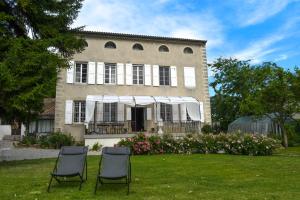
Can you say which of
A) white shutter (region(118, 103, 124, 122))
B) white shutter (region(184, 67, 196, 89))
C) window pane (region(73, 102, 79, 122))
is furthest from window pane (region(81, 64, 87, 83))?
white shutter (region(184, 67, 196, 89))

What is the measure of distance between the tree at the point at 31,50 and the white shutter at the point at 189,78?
12822mm

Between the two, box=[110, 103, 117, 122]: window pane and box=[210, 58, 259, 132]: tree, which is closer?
box=[110, 103, 117, 122]: window pane

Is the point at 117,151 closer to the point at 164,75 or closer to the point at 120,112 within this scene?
the point at 120,112

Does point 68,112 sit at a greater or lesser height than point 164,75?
lesser

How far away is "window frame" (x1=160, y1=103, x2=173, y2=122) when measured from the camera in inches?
982

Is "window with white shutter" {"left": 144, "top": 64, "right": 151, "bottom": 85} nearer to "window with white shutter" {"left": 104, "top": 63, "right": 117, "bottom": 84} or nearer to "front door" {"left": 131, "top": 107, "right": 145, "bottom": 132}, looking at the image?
"front door" {"left": 131, "top": 107, "right": 145, "bottom": 132}

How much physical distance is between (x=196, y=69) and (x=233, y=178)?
60.5ft

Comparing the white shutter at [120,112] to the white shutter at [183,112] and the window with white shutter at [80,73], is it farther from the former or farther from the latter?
the white shutter at [183,112]

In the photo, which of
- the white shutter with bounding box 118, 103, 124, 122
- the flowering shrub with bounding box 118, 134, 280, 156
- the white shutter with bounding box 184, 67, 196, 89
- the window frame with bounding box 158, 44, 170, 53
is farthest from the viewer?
the window frame with bounding box 158, 44, 170, 53

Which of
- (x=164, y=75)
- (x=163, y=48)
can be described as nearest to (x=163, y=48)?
(x=163, y=48)

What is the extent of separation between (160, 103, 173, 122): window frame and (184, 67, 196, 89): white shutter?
7.90 ft

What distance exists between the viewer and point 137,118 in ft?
82.7

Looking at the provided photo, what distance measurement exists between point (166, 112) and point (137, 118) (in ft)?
7.76

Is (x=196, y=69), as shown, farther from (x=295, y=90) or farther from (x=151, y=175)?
(x=151, y=175)
